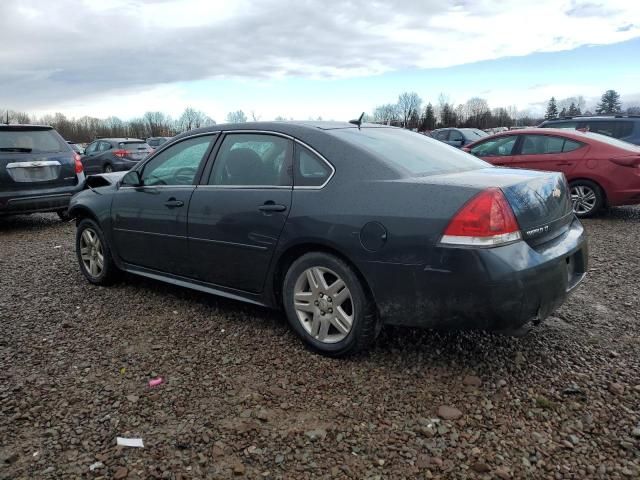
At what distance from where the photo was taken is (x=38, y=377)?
10.4 feet

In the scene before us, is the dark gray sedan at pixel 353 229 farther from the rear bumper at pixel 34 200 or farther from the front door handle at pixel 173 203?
the rear bumper at pixel 34 200

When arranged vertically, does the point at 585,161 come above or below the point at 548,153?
below

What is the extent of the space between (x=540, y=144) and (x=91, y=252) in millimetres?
7130

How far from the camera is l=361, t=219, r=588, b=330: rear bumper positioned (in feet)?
8.83

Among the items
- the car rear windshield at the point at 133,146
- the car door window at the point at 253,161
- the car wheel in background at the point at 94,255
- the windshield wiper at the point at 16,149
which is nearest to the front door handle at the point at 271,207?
the car door window at the point at 253,161

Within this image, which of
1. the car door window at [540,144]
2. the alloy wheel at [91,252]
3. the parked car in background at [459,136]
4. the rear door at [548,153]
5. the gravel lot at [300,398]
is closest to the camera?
the gravel lot at [300,398]

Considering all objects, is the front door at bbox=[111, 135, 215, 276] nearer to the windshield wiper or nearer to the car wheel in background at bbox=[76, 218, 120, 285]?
the car wheel in background at bbox=[76, 218, 120, 285]

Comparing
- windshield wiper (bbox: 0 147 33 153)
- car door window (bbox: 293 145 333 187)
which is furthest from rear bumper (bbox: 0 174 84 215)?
car door window (bbox: 293 145 333 187)

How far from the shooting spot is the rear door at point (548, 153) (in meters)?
8.23

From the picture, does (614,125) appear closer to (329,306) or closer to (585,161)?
(585,161)

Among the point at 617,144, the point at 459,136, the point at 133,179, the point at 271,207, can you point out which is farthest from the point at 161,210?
the point at 459,136

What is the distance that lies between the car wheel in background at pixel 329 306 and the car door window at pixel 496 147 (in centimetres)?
669

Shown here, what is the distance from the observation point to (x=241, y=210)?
356 centimetres

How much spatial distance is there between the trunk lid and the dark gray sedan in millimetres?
11
